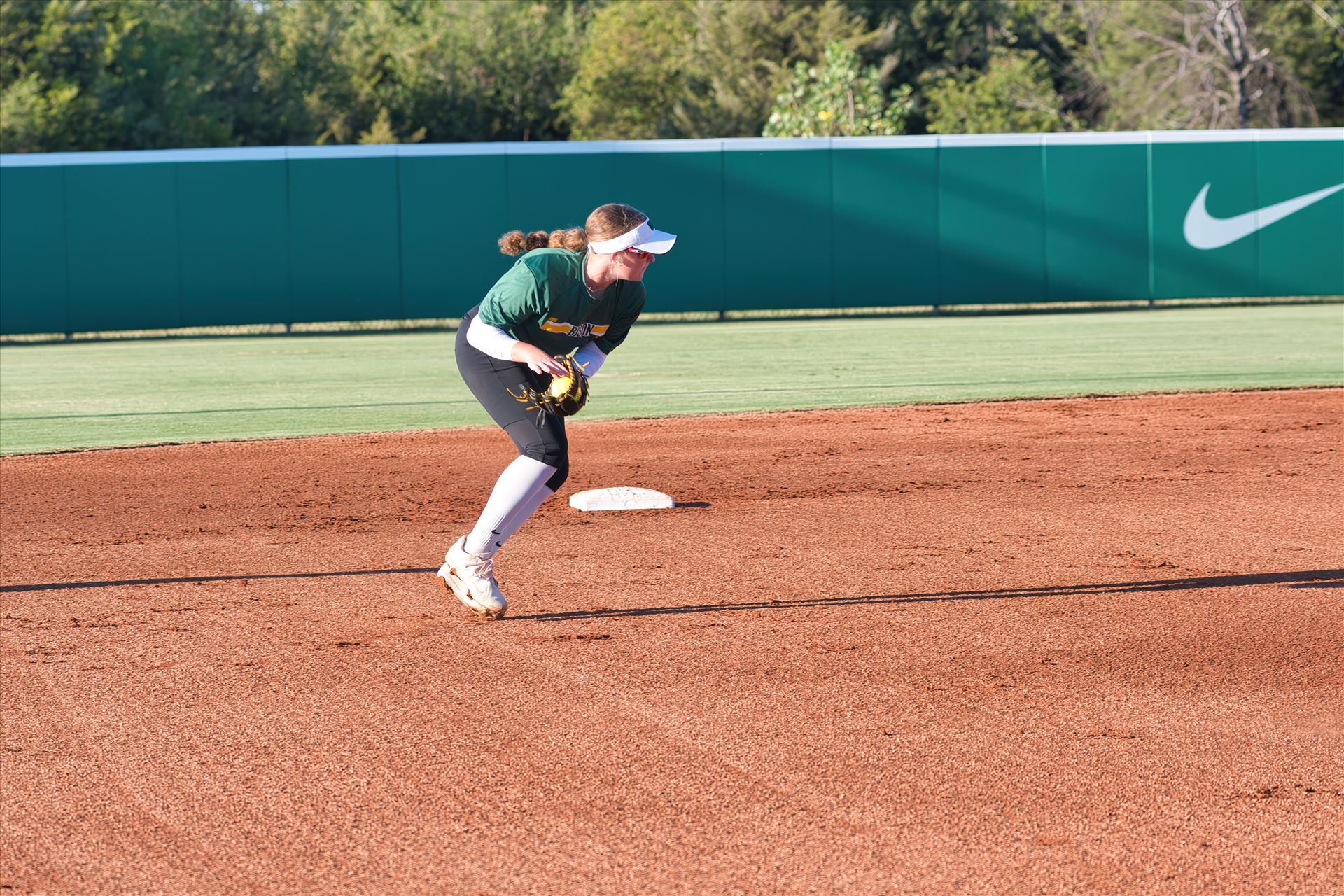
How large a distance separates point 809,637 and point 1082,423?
620cm

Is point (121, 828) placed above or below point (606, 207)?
below

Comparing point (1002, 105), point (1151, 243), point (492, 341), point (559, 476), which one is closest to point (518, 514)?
point (559, 476)

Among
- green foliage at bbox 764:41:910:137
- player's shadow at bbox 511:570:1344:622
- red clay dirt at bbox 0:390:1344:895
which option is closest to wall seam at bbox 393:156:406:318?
green foliage at bbox 764:41:910:137

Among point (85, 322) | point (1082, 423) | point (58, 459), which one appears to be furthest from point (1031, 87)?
point (58, 459)

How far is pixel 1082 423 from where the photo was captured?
10.7 metres

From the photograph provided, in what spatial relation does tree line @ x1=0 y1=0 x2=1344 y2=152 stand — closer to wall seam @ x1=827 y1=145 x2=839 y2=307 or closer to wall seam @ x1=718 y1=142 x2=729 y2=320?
wall seam @ x1=827 y1=145 x2=839 y2=307

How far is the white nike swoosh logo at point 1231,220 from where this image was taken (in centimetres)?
2244


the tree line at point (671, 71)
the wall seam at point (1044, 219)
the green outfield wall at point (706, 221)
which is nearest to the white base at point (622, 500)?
the green outfield wall at point (706, 221)

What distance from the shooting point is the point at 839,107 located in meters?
31.1

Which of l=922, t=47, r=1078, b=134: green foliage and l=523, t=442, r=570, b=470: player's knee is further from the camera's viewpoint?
l=922, t=47, r=1078, b=134: green foliage

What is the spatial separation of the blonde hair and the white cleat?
1128mm

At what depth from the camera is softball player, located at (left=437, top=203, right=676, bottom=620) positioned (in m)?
5.01

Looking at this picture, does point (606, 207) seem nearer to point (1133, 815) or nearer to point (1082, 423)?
point (1133, 815)

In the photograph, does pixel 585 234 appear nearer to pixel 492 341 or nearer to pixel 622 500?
pixel 492 341
